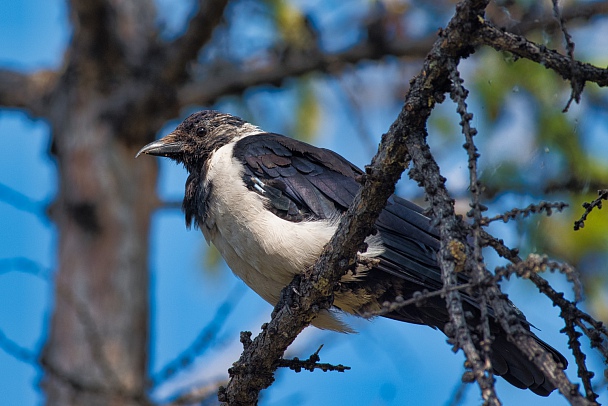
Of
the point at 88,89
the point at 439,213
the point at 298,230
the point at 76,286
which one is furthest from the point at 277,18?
the point at 439,213

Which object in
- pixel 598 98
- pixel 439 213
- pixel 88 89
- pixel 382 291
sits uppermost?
pixel 88 89

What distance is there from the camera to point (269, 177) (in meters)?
4.04

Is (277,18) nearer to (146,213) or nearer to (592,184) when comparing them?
(146,213)

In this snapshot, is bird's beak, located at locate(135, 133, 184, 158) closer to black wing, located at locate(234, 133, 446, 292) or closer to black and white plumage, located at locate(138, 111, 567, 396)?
black and white plumage, located at locate(138, 111, 567, 396)

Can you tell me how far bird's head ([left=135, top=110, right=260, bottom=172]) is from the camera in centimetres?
482

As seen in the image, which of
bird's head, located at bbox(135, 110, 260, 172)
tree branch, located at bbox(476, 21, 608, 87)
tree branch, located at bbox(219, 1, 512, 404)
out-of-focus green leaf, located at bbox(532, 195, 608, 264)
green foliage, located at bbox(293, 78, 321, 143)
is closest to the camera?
tree branch, located at bbox(219, 1, 512, 404)

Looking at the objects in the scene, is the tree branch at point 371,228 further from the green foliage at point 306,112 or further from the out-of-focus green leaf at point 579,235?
the green foliage at point 306,112

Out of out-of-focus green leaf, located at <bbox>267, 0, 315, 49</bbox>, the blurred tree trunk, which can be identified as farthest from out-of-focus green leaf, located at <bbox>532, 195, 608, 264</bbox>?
the blurred tree trunk

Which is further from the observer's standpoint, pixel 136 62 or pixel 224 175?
pixel 136 62

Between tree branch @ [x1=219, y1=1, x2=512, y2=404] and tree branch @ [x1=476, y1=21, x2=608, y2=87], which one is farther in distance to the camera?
tree branch @ [x1=476, y1=21, x2=608, y2=87]

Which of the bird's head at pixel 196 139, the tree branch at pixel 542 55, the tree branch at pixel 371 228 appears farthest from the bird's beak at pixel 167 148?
the tree branch at pixel 542 55

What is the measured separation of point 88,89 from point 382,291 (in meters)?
4.18

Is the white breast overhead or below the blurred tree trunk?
below

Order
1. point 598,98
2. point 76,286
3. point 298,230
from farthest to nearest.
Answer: point 76,286 < point 598,98 < point 298,230
